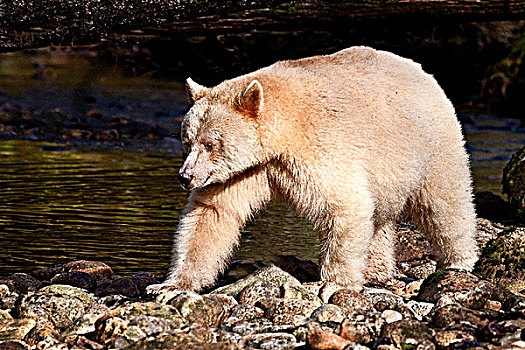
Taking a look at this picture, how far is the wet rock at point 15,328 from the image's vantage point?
4598 mm

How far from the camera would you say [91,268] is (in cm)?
624

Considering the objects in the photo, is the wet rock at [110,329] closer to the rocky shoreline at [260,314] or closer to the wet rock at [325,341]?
the rocky shoreline at [260,314]

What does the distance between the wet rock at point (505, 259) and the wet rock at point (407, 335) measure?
75.2 inches

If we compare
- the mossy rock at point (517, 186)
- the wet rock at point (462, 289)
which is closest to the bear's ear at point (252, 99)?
the wet rock at point (462, 289)

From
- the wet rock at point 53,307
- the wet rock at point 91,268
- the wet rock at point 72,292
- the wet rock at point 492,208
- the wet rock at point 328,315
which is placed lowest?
the wet rock at point 492,208

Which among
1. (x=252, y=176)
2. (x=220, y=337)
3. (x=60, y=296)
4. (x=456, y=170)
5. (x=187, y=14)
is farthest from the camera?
(x=187, y=14)

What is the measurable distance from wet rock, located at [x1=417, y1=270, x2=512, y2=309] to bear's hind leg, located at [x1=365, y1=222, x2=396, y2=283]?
0.88 metres

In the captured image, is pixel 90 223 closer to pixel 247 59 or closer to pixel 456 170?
pixel 456 170

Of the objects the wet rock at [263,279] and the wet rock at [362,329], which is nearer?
the wet rock at [362,329]

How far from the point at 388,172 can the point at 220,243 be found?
1.26m

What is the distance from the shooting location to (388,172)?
5629 millimetres

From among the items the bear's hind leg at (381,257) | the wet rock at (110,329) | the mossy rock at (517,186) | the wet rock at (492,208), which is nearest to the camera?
the wet rock at (110,329)

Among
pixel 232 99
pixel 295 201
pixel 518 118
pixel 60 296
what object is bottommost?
pixel 518 118

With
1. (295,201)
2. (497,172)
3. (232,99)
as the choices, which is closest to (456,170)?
(295,201)
